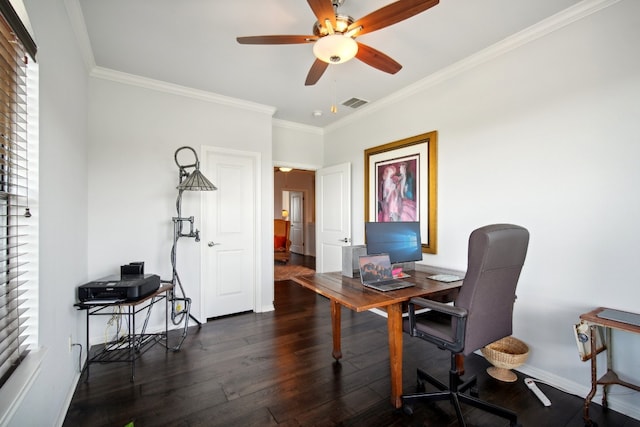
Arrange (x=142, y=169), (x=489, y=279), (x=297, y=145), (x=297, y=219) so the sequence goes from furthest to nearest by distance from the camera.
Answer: (x=297, y=219), (x=297, y=145), (x=142, y=169), (x=489, y=279)

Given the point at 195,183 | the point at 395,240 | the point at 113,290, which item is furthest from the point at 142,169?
the point at 395,240

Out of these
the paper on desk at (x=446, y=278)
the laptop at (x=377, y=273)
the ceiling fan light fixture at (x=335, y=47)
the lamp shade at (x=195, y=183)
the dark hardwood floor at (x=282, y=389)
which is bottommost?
the dark hardwood floor at (x=282, y=389)

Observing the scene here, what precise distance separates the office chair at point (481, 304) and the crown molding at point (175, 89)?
10.3 ft

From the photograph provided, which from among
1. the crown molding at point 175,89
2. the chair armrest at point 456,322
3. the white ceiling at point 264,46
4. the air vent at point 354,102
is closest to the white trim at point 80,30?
the white ceiling at point 264,46

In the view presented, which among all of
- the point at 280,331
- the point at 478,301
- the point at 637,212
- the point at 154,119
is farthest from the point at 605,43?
the point at 154,119

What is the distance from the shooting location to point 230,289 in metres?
3.57

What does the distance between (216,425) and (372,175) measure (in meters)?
3.10

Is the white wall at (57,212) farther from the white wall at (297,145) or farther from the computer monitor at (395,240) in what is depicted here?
the white wall at (297,145)

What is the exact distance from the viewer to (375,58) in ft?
6.86

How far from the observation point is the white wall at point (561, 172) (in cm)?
183

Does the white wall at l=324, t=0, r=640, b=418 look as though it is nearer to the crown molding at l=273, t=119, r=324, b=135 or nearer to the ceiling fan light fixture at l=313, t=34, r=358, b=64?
the ceiling fan light fixture at l=313, t=34, r=358, b=64

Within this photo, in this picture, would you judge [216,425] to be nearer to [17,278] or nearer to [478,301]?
[17,278]

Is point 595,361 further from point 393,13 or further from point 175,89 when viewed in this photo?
point 175,89

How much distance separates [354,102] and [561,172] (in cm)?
238
